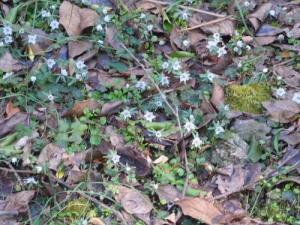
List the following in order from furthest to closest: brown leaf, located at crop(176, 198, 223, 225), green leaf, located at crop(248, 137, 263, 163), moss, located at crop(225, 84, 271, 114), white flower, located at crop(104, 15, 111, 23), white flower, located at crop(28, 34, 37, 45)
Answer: white flower, located at crop(104, 15, 111, 23) → white flower, located at crop(28, 34, 37, 45) → moss, located at crop(225, 84, 271, 114) → green leaf, located at crop(248, 137, 263, 163) → brown leaf, located at crop(176, 198, 223, 225)

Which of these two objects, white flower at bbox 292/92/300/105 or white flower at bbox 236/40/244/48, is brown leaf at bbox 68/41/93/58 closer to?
white flower at bbox 236/40/244/48

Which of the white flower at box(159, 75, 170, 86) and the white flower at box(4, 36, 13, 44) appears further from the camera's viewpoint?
the white flower at box(4, 36, 13, 44)

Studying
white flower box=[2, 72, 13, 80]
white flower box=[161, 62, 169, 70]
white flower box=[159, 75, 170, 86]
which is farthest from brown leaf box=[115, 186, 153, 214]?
white flower box=[2, 72, 13, 80]

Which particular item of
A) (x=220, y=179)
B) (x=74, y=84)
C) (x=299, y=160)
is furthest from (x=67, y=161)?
(x=299, y=160)

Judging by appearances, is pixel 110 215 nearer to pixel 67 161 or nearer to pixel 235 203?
pixel 67 161

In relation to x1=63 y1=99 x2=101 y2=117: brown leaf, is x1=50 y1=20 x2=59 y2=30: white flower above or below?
above
